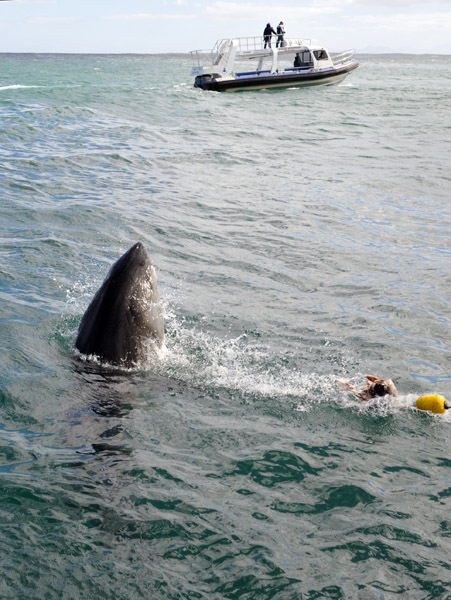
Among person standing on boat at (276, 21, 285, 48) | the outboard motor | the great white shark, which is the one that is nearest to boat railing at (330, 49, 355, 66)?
person standing on boat at (276, 21, 285, 48)

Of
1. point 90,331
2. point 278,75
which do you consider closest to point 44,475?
point 90,331

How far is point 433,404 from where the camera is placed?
6988mm

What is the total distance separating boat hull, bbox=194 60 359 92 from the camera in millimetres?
49000

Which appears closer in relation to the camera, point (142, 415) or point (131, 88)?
point (142, 415)

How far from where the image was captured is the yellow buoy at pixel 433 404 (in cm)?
696

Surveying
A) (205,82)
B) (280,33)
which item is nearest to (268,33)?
(280,33)

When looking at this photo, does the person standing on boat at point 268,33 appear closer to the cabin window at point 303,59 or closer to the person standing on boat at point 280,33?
the person standing on boat at point 280,33

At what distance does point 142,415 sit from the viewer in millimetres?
6770

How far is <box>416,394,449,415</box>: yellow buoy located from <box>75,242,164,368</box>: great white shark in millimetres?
3037

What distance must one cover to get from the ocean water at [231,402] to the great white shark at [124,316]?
232 mm

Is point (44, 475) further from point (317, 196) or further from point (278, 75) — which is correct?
point (278, 75)

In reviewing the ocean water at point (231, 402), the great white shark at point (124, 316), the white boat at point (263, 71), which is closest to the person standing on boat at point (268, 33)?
the white boat at point (263, 71)

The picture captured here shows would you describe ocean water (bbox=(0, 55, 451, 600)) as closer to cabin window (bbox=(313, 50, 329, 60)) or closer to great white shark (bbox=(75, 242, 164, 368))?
great white shark (bbox=(75, 242, 164, 368))

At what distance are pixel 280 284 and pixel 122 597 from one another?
24.3 feet
